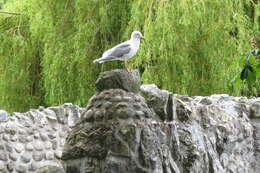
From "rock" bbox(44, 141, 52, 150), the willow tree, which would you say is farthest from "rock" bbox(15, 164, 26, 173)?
the willow tree

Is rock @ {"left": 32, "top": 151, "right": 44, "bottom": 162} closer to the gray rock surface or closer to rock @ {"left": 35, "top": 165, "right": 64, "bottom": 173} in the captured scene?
the gray rock surface

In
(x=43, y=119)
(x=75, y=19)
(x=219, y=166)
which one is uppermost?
(x=75, y=19)

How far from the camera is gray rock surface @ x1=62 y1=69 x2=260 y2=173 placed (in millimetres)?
3865

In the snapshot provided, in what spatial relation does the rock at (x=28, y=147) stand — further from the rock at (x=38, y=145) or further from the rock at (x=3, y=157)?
the rock at (x=3, y=157)

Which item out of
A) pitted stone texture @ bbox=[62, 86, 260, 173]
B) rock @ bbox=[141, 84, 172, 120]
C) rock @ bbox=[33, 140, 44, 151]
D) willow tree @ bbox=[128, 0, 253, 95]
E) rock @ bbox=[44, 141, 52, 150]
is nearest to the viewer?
pitted stone texture @ bbox=[62, 86, 260, 173]

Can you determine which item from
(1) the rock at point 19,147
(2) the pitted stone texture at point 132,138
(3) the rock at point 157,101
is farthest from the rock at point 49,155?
(3) the rock at point 157,101

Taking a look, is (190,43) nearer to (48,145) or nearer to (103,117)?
(48,145)

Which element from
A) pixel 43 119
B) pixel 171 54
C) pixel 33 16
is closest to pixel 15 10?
pixel 33 16

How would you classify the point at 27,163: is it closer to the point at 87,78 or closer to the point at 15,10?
the point at 87,78

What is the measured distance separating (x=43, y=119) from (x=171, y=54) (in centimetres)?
292

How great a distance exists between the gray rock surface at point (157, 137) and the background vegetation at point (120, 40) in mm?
1977

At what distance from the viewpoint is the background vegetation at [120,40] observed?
930cm

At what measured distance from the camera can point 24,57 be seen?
35.4 feet

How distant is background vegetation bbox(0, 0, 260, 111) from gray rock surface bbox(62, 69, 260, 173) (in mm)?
1977
